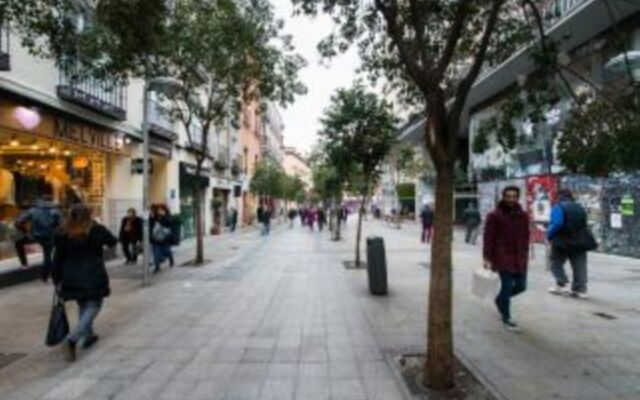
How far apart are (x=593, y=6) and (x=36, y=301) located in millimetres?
15713

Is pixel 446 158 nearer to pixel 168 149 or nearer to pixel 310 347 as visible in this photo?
pixel 310 347

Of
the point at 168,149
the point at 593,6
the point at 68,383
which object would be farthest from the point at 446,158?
the point at 168,149

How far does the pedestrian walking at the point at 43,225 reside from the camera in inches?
596

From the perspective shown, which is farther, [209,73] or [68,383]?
[209,73]

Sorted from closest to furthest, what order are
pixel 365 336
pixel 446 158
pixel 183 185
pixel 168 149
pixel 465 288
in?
pixel 446 158 → pixel 365 336 → pixel 465 288 → pixel 168 149 → pixel 183 185

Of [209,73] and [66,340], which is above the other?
[209,73]

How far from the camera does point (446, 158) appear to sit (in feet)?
23.5

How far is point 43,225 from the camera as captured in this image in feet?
50.0

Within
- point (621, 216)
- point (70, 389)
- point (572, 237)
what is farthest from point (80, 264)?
point (621, 216)

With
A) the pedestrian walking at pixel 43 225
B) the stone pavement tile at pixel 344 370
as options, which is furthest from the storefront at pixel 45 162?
the stone pavement tile at pixel 344 370

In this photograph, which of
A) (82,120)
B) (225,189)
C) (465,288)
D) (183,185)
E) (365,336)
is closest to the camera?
(365,336)

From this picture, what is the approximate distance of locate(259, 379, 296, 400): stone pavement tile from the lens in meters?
6.70

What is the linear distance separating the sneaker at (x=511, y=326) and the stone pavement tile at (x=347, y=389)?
10.3 ft

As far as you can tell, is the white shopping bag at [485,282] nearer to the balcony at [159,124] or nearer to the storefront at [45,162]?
the storefront at [45,162]
